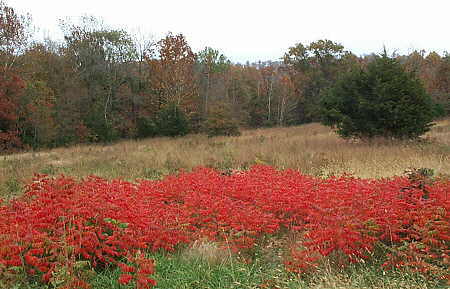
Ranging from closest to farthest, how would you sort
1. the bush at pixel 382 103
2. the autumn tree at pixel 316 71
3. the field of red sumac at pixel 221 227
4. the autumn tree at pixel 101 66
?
the field of red sumac at pixel 221 227, the bush at pixel 382 103, the autumn tree at pixel 101 66, the autumn tree at pixel 316 71

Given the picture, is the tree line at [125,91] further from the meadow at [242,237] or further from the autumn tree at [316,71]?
the meadow at [242,237]

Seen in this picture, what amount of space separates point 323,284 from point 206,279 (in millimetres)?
1237

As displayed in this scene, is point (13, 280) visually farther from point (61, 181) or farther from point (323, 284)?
point (323, 284)

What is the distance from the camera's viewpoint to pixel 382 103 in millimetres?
13555

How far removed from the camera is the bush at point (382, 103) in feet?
44.7

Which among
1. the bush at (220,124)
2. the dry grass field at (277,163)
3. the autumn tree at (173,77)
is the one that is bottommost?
the dry grass field at (277,163)

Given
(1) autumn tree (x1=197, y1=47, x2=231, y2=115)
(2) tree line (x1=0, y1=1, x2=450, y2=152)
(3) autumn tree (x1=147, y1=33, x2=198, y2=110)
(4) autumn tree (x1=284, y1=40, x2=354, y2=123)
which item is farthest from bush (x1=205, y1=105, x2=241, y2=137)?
(4) autumn tree (x1=284, y1=40, x2=354, y2=123)

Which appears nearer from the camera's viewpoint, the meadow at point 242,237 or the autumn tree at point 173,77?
the meadow at point 242,237

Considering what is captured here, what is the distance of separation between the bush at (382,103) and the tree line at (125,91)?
3334 millimetres

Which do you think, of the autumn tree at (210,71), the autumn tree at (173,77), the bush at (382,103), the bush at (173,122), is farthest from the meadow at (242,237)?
the autumn tree at (210,71)

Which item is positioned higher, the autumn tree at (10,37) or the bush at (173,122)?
the autumn tree at (10,37)

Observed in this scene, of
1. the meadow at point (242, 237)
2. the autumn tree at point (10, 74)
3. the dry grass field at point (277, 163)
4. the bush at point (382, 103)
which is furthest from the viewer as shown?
the autumn tree at point (10, 74)

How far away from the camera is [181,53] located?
32344 mm

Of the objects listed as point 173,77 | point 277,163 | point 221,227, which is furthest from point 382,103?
point 173,77
